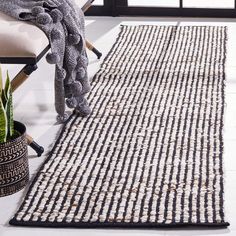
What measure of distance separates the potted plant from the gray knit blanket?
385 millimetres

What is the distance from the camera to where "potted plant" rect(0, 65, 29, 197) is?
226 cm

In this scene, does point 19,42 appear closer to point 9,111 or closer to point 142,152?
point 9,111

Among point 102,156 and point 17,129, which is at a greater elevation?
point 17,129

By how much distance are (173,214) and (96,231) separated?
10.2 inches

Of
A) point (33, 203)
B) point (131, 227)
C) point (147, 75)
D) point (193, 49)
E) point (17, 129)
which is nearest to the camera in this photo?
point (131, 227)

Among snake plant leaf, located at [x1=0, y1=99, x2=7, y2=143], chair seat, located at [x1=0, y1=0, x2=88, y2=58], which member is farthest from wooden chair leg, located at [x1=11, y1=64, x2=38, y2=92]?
snake plant leaf, located at [x1=0, y1=99, x2=7, y2=143]

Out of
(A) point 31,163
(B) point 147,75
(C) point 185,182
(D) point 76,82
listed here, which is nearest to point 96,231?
(C) point 185,182

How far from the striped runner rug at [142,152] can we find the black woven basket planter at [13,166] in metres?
0.06

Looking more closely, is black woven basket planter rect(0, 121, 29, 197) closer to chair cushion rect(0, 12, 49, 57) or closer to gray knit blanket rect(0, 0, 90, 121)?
chair cushion rect(0, 12, 49, 57)

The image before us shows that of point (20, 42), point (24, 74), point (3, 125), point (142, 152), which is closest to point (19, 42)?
point (20, 42)

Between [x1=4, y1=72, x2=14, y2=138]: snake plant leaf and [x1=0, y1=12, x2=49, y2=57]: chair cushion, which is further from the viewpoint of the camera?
[x1=0, y1=12, x2=49, y2=57]: chair cushion

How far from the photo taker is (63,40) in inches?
105

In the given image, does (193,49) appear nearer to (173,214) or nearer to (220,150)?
(220,150)

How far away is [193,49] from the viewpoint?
12.6 ft
